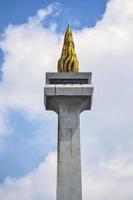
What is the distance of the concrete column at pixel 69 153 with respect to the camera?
92.7ft

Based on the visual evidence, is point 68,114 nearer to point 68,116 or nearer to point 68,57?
point 68,116

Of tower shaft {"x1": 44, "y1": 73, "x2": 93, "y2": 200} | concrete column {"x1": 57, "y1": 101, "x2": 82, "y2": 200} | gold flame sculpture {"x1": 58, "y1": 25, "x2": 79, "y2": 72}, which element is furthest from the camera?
gold flame sculpture {"x1": 58, "y1": 25, "x2": 79, "y2": 72}

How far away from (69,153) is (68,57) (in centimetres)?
698

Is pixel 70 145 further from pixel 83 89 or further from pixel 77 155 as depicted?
pixel 83 89

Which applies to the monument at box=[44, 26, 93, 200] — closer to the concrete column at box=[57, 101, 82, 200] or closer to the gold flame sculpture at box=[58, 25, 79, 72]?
the concrete column at box=[57, 101, 82, 200]

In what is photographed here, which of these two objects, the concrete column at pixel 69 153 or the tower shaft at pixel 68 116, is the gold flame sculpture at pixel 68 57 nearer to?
the tower shaft at pixel 68 116

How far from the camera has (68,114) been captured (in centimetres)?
3011

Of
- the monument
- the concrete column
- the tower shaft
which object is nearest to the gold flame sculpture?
the monument

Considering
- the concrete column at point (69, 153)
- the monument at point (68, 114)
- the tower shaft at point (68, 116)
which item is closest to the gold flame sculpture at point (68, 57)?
the monument at point (68, 114)

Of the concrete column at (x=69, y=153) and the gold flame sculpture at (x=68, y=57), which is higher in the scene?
the gold flame sculpture at (x=68, y=57)

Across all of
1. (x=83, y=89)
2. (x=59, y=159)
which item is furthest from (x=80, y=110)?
(x=59, y=159)

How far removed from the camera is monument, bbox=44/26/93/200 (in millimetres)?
28391

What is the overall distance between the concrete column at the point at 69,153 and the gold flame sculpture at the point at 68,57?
264 centimetres

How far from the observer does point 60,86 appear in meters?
29.9
